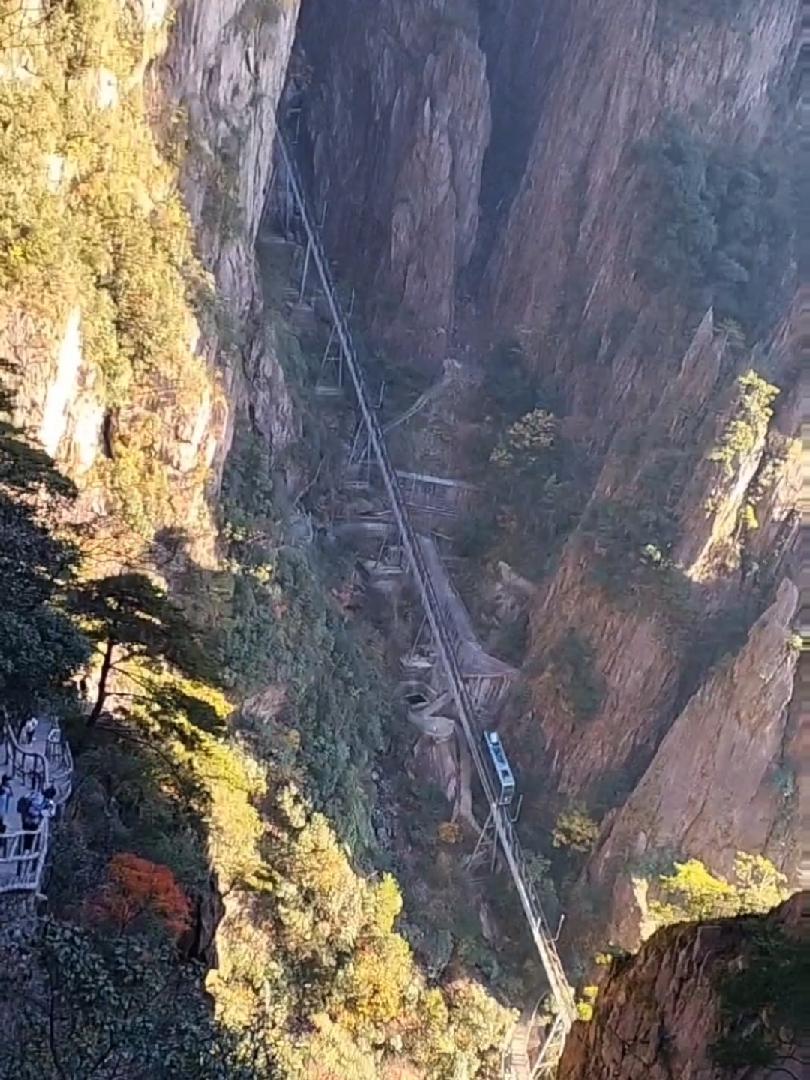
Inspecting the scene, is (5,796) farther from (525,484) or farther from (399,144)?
(399,144)

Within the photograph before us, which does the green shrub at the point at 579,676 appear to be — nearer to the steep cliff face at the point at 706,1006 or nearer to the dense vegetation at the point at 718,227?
the dense vegetation at the point at 718,227

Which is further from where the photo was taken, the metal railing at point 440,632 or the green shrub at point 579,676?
the green shrub at point 579,676

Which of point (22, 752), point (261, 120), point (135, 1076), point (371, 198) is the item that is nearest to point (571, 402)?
point (371, 198)

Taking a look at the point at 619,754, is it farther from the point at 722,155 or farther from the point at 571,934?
the point at 722,155

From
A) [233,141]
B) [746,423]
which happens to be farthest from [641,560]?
[233,141]

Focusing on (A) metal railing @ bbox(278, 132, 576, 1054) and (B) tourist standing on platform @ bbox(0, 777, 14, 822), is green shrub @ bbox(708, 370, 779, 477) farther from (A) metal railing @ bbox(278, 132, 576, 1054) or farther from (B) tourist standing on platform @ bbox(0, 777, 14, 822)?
(B) tourist standing on platform @ bbox(0, 777, 14, 822)

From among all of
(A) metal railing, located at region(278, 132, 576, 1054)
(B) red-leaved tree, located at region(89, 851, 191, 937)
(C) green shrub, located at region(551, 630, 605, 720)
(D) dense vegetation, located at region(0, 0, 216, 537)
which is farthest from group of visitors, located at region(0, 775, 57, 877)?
(C) green shrub, located at region(551, 630, 605, 720)

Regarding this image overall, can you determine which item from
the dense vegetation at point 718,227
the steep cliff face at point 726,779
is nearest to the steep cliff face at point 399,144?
the dense vegetation at point 718,227

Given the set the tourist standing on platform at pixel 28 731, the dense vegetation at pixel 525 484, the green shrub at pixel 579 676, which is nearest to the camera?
the tourist standing on platform at pixel 28 731
